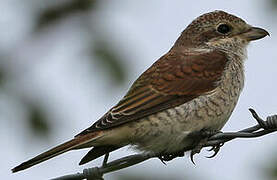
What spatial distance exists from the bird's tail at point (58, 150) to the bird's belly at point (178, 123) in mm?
333

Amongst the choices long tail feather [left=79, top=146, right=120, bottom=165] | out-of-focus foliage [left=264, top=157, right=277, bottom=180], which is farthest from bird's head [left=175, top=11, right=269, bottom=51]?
out-of-focus foliage [left=264, top=157, right=277, bottom=180]

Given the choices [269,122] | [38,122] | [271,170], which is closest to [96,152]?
[38,122]

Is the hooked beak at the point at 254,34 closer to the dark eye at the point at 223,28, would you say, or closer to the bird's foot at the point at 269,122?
the dark eye at the point at 223,28

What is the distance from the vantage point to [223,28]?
4.54 m

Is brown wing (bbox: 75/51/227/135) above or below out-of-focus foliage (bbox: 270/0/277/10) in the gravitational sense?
below

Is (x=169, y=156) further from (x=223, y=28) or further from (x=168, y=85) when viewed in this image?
(x=223, y=28)

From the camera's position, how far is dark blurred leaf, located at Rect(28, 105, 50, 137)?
2477mm

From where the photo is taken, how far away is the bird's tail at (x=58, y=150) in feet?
8.92

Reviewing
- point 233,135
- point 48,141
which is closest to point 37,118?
point 48,141

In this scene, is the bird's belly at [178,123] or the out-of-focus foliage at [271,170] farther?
the bird's belly at [178,123]

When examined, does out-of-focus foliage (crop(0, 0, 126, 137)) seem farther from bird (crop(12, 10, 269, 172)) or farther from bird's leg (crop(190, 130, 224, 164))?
bird's leg (crop(190, 130, 224, 164))

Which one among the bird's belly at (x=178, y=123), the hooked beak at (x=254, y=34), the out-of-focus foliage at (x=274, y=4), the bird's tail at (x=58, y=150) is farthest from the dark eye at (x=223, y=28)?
the out-of-focus foliage at (x=274, y=4)

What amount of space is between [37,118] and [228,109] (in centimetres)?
161

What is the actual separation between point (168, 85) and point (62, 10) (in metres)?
1.46
